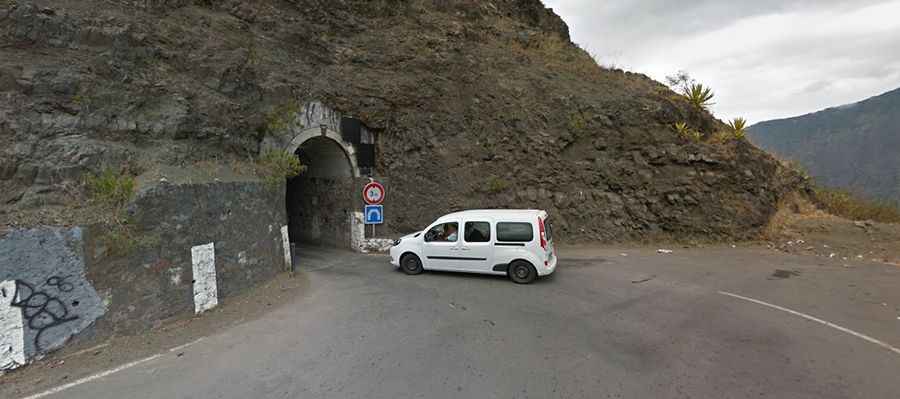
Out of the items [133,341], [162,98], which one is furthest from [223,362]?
[162,98]

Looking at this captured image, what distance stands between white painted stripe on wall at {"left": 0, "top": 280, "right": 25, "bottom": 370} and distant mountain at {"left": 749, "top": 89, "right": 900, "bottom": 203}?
27.0 meters

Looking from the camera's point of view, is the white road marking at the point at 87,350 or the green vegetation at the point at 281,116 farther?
the green vegetation at the point at 281,116

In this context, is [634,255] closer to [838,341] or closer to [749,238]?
[749,238]

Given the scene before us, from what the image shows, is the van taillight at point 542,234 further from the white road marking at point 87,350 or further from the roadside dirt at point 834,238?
the roadside dirt at point 834,238

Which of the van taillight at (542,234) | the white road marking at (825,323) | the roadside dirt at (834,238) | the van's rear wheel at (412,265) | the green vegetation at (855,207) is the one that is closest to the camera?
the white road marking at (825,323)

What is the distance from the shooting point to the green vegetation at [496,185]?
1300 centimetres

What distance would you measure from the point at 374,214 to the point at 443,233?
4.39 m

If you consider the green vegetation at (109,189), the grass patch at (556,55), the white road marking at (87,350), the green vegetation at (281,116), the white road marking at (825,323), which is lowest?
the white road marking at (825,323)

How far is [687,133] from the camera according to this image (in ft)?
41.9

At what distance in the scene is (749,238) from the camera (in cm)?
1145

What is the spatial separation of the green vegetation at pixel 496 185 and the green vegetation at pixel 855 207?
1302cm

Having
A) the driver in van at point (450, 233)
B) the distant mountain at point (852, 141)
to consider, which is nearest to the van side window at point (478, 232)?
the driver in van at point (450, 233)

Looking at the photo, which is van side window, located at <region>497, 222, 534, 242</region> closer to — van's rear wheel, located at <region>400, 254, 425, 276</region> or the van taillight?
the van taillight

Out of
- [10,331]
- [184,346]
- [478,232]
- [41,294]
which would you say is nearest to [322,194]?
[478,232]
